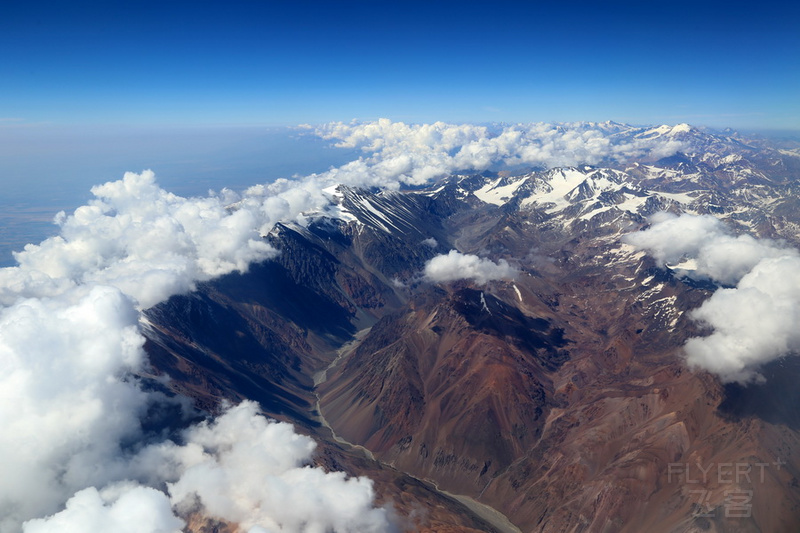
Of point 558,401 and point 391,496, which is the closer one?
point 391,496

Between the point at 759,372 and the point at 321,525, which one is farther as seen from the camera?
the point at 759,372

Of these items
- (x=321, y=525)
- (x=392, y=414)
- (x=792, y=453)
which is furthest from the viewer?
(x=392, y=414)

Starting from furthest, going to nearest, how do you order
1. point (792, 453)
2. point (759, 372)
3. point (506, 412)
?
point (506, 412) → point (759, 372) → point (792, 453)

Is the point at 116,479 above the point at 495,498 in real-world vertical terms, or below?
above

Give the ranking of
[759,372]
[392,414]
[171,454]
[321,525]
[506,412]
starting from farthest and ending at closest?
[392,414]
[506,412]
[759,372]
[171,454]
[321,525]

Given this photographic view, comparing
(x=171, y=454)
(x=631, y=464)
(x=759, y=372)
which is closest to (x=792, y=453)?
(x=759, y=372)

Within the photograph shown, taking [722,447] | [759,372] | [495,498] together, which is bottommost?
[495,498]

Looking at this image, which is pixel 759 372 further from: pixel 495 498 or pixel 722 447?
pixel 495 498

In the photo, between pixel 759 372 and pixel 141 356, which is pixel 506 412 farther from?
pixel 141 356

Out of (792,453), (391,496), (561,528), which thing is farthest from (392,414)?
(792,453)
